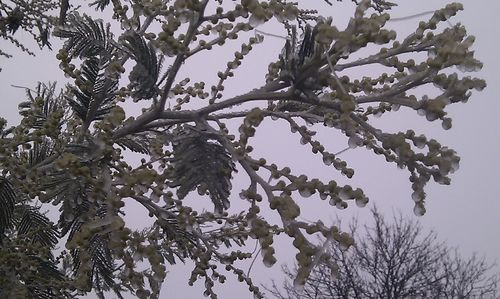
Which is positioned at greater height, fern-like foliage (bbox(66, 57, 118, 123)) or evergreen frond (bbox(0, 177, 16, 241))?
fern-like foliage (bbox(66, 57, 118, 123))

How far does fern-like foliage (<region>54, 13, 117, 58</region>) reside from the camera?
2387 millimetres

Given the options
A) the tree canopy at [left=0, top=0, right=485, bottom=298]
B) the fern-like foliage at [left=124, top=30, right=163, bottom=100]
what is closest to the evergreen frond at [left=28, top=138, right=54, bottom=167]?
the tree canopy at [left=0, top=0, right=485, bottom=298]

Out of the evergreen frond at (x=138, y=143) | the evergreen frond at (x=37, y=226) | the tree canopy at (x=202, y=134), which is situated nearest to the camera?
the tree canopy at (x=202, y=134)

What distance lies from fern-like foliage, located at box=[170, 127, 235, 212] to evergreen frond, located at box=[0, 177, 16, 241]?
876mm

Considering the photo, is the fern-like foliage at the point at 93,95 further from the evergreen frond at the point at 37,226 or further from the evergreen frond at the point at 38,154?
the evergreen frond at the point at 37,226

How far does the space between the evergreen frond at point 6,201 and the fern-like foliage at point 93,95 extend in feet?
1.60

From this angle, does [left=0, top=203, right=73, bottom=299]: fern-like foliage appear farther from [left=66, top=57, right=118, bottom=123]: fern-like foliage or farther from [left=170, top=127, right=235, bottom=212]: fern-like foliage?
[left=170, top=127, right=235, bottom=212]: fern-like foliage

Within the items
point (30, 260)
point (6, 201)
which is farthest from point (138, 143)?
point (30, 260)

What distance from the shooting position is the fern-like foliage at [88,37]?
94.0 inches

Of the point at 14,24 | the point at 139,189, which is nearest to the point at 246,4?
the point at 139,189

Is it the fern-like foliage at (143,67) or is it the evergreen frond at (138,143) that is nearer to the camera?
the fern-like foliage at (143,67)

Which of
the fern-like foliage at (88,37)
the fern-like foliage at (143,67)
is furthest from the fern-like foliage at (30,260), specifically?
the fern-like foliage at (143,67)

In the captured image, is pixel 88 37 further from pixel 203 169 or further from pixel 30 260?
pixel 30 260

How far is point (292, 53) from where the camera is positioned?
5.89ft
